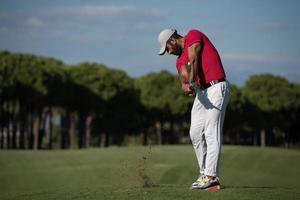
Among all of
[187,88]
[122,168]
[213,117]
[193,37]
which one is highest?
[193,37]

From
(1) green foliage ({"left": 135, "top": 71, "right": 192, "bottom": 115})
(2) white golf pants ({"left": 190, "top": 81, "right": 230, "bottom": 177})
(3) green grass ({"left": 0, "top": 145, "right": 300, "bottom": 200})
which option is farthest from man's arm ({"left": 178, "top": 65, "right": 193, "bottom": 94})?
(1) green foliage ({"left": 135, "top": 71, "right": 192, "bottom": 115})

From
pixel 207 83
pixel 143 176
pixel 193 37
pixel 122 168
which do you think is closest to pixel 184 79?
pixel 207 83

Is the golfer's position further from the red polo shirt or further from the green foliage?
the green foliage

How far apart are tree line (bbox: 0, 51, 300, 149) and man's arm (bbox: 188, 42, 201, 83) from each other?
69.0 meters

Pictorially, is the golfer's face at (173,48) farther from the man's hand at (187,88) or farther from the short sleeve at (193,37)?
the man's hand at (187,88)

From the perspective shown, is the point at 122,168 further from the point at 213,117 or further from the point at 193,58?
the point at 193,58

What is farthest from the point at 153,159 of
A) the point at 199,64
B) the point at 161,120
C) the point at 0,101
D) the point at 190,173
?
the point at 161,120

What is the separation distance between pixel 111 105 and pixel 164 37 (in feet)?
272

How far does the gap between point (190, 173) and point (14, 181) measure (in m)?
9.43

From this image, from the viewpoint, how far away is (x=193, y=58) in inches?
487

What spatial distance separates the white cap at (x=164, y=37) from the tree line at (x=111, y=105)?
68.6m

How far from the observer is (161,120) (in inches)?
3999

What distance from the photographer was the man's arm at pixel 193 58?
1237 centimetres

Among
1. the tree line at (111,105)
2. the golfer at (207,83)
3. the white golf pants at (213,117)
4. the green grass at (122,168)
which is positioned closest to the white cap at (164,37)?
the golfer at (207,83)
